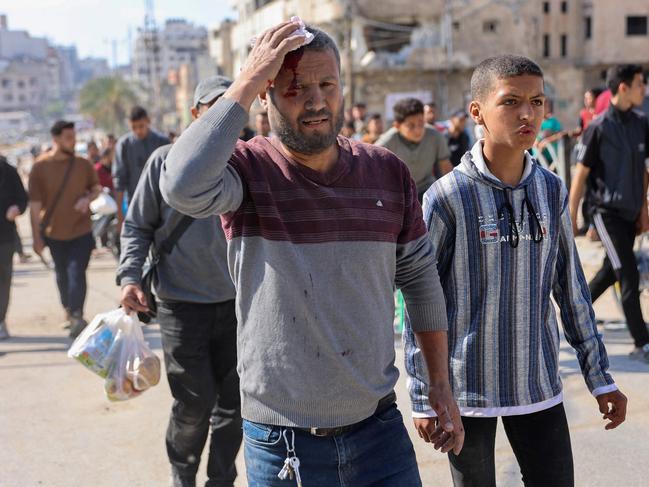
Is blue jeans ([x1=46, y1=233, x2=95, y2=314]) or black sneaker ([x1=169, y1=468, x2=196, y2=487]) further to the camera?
blue jeans ([x1=46, y1=233, x2=95, y2=314])

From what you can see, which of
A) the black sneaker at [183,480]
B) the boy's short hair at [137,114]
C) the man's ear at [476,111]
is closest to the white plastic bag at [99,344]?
the black sneaker at [183,480]

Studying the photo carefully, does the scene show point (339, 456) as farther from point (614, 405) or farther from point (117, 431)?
point (117, 431)

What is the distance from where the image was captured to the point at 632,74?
19.1 feet

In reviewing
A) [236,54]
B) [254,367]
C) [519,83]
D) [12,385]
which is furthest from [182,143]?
[236,54]

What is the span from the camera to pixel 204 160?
7.01ft

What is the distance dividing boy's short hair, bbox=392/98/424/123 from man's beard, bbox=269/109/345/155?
491 cm

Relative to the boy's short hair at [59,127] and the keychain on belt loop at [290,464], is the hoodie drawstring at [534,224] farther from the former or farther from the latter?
the boy's short hair at [59,127]

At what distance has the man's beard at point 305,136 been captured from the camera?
235 cm

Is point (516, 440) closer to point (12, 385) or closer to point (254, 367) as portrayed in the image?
point (254, 367)

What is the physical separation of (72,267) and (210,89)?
440 cm

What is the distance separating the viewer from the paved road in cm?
462

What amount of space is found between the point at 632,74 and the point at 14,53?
608 feet

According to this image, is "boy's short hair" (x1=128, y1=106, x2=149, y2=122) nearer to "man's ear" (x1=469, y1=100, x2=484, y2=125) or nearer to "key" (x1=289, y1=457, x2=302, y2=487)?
"man's ear" (x1=469, y1=100, x2=484, y2=125)

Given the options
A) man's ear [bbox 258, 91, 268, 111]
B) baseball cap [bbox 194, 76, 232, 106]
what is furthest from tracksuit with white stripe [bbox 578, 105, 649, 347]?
man's ear [bbox 258, 91, 268, 111]
